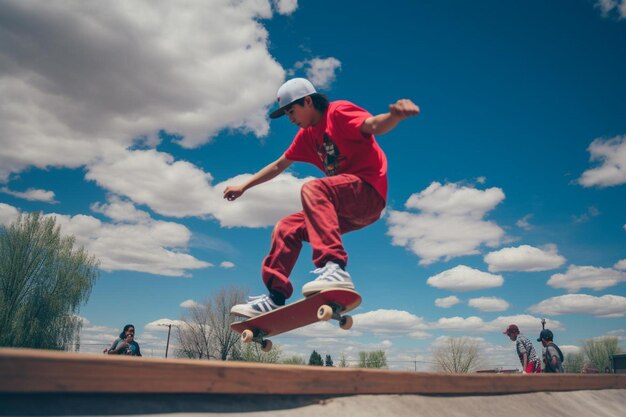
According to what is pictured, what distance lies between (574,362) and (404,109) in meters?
71.1

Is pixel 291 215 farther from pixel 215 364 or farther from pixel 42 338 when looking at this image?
pixel 42 338

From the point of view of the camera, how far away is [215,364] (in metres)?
1.52

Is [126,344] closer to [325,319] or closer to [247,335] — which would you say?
[247,335]

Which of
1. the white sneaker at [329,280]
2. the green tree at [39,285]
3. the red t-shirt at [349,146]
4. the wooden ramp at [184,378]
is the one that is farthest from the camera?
the green tree at [39,285]

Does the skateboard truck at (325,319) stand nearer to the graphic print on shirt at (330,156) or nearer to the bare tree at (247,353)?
the graphic print on shirt at (330,156)

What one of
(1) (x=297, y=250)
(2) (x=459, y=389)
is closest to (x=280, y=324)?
(1) (x=297, y=250)

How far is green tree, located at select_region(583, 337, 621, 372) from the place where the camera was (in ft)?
193

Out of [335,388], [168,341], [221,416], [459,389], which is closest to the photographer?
[221,416]

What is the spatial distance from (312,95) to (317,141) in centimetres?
38

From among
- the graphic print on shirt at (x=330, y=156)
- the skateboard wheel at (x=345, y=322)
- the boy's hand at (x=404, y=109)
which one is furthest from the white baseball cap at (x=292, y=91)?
the skateboard wheel at (x=345, y=322)

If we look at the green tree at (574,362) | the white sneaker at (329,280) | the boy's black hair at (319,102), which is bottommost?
the green tree at (574,362)

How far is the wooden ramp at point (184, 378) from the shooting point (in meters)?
1.20

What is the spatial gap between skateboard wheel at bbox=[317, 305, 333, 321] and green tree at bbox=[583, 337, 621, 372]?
229 ft

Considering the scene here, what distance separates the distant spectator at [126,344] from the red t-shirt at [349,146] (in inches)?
239
